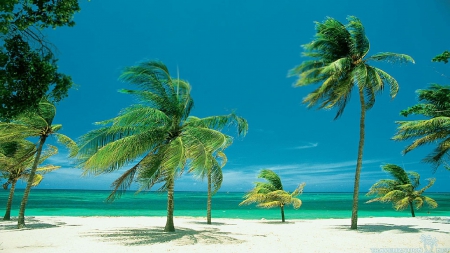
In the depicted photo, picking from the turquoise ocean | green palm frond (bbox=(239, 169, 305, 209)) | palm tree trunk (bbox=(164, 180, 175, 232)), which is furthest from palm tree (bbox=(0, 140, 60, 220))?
green palm frond (bbox=(239, 169, 305, 209))

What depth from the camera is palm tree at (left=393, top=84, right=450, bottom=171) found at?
47.7 feet

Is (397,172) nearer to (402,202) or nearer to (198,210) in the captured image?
(402,202)

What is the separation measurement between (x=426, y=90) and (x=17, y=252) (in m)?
17.5

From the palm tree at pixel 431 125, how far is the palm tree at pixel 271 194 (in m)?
6.34

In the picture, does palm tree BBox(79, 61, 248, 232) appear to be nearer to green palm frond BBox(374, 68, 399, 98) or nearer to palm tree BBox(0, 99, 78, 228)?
palm tree BBox(0, 99, 78, 228)

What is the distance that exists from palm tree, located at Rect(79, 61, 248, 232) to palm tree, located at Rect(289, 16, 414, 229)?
14.1 ft

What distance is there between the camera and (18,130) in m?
13.4

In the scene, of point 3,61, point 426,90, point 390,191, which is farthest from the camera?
point 390,191

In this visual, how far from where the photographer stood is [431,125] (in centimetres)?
1403

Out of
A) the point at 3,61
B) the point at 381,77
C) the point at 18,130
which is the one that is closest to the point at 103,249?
the point at 3,61

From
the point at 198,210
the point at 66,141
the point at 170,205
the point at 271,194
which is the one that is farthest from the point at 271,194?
the point at 198,210

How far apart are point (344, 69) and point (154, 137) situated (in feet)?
27.6

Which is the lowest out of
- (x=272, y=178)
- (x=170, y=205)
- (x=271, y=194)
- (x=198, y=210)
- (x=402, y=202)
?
(x=198, y=210)

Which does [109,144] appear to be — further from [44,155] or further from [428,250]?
[428,250]
